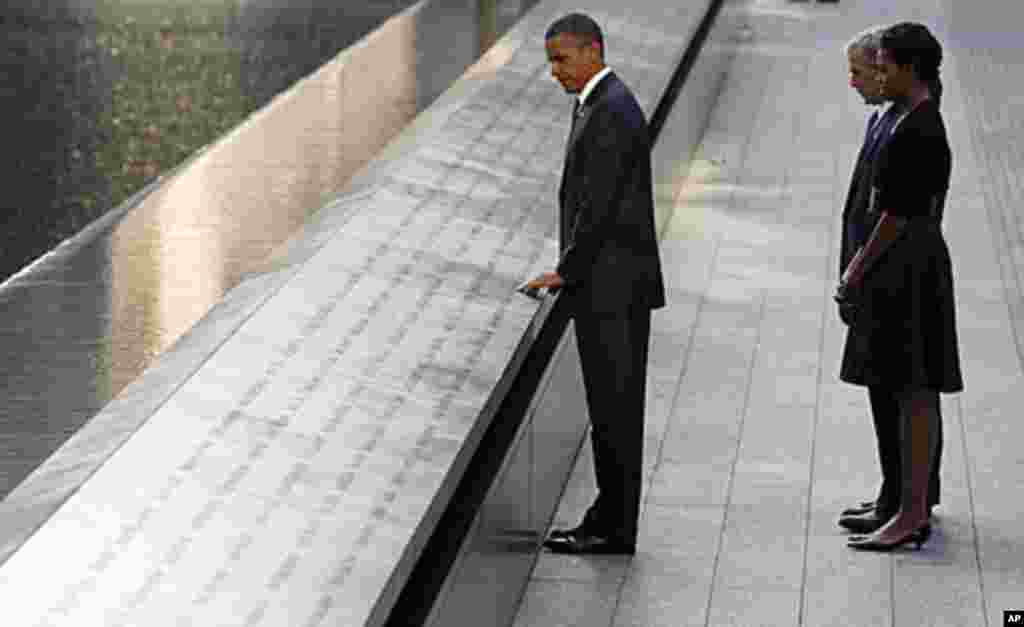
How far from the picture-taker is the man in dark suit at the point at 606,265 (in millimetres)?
7527

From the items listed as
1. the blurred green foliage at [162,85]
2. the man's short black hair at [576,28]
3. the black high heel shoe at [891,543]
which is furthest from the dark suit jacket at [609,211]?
the blurred green foliage at [162,85]

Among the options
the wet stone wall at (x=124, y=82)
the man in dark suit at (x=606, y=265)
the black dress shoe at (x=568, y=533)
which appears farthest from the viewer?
the wet stone wall at (x=124, y=82)

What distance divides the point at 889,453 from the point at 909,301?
2.12 feet

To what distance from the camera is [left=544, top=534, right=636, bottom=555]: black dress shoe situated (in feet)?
26.0

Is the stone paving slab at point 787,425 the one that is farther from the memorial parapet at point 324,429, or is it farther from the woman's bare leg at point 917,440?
the memorial parapet at point 324,429

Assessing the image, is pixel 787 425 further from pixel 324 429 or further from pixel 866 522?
pixel 324 429

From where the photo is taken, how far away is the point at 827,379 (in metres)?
10.2

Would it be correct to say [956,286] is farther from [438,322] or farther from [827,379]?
[438,322]

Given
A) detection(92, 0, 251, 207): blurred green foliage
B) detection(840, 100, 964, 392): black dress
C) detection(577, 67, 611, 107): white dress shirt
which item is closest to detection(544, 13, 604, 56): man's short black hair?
detection(577, 67, 611, 107): white dress shirt

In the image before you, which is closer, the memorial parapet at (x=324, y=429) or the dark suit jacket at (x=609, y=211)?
the memorial parapet at (x=324, y=429)

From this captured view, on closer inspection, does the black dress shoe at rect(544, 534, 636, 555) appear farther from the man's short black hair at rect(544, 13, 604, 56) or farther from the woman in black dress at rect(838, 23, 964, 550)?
the man's short black hair at rect(544, 13, 604, 56)

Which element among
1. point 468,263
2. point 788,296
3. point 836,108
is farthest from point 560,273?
point 836,108

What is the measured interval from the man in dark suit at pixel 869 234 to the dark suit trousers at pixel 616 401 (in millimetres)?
795

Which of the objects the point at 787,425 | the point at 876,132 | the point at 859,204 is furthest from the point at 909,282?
the point at 787,425
